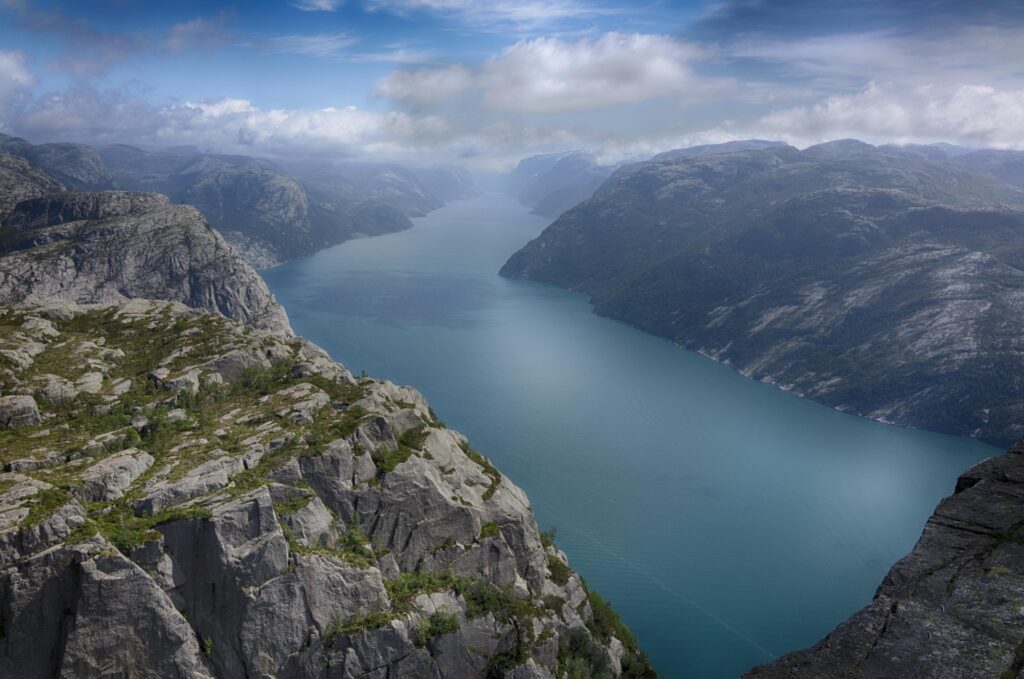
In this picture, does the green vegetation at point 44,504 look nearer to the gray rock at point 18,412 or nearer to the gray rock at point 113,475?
the gray rock at point 113,475

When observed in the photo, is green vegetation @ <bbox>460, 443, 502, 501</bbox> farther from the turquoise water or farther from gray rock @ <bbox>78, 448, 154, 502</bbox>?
the turquoise water

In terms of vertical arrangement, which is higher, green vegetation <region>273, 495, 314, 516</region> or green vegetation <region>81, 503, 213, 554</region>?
green vegetation <region>81, 503, 213, 554</region>

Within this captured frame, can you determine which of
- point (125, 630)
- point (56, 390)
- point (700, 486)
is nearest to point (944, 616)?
point (125, 630)

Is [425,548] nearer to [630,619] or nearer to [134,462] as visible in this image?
[134,462]

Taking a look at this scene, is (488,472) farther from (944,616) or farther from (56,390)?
(944,616)

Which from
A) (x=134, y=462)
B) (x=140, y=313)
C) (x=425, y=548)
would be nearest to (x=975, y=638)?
(x=425, y=548)

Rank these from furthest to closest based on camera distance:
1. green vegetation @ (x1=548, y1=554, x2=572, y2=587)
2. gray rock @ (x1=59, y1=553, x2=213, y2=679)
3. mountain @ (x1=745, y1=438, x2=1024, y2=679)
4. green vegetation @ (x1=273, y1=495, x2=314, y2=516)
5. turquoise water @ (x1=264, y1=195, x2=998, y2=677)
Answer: turquoise water @ (x1=264, y1=195, x2=998, y2=677) < green vegetation @ (x1=548, y1=554, x2=572, y2=587) < green vegetation @ (x1=273, y1=495, x2=314, y2=516) < gray rock @ (x1=59, y1=553, x2=213, y2=679) < mountain @ (x1=745, y1=438, x2=1024, y2=679)

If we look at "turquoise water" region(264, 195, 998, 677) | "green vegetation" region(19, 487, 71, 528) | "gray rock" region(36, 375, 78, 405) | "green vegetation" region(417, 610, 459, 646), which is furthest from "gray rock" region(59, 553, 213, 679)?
"turquoise water" region(264, 195, 998, 677)
